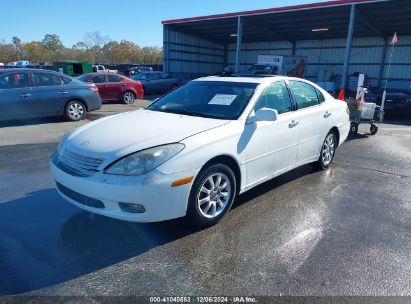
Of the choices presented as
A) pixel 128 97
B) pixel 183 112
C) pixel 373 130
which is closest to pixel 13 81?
pixel 128 97

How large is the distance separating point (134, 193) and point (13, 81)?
759 centimetres

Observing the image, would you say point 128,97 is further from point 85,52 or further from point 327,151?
point 85,52

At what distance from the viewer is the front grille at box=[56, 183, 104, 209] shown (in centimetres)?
316

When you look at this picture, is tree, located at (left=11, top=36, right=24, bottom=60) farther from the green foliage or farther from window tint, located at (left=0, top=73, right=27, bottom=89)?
window tint, located at (left=0, top=73, right=27, bottom=89)

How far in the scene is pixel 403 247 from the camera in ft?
10.9

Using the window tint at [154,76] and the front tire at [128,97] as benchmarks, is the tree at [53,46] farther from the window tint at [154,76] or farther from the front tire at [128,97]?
the front tire at [128,97]

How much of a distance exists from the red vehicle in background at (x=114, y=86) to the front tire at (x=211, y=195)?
11.9 m

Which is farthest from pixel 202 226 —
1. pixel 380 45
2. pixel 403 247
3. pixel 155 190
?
pixel 380 45

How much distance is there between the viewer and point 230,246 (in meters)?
3.26

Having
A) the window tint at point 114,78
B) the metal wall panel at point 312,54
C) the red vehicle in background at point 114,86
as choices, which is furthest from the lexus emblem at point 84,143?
the metal wall panel at point 312,54

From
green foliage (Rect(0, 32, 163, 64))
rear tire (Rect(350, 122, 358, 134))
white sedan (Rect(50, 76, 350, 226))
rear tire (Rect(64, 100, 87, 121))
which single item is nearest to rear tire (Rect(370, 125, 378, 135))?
rear tire (Rect(350, 122, 358, 134))

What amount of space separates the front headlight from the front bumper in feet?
0.16

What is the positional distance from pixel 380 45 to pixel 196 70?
48.8 ft

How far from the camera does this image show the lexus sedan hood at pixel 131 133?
3193 mm
